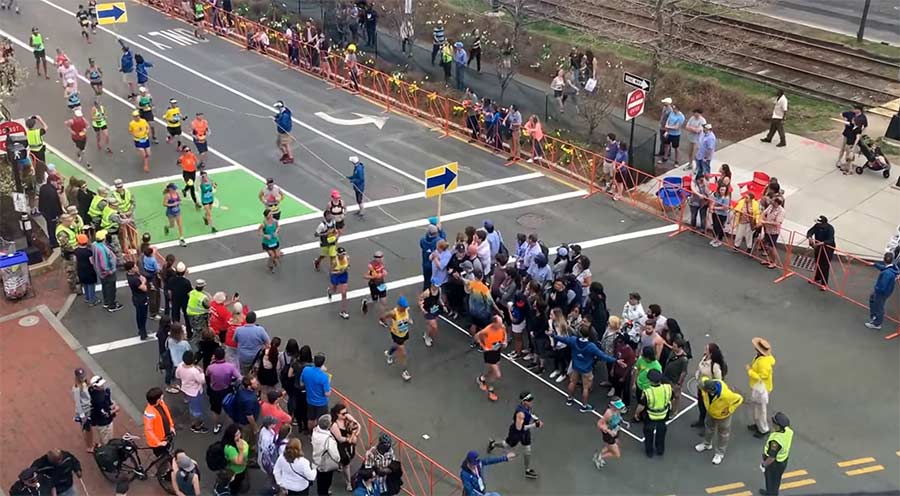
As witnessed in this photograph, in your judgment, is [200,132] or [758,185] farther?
[200,132]

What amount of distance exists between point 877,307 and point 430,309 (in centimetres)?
867

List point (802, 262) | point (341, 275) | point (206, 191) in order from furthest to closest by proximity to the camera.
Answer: point (206, 191)
point (802, 262)
point (341, 275)

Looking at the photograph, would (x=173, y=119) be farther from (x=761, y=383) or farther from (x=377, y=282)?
(x=761, y=383)

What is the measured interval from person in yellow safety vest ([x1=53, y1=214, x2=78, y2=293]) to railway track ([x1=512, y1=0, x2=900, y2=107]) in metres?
17.5

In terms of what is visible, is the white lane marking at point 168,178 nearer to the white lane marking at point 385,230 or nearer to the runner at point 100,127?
the runner at point 100,127

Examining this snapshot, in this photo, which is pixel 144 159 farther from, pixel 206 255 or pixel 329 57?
pixel 329 57

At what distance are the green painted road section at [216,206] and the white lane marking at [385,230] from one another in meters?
1.66

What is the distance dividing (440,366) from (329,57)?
17.2m

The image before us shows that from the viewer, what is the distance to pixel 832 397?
16.4 metres

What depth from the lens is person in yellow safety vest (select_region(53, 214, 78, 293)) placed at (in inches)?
757

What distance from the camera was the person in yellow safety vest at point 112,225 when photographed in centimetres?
1958

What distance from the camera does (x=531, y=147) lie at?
26.3m

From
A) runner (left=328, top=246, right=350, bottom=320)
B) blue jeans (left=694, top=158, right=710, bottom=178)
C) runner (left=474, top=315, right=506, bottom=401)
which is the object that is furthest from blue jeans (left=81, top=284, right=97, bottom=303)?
blue jeans (left=694, top=158, right=710, bottom=178)

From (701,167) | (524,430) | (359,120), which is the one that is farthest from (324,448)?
(359,120)
